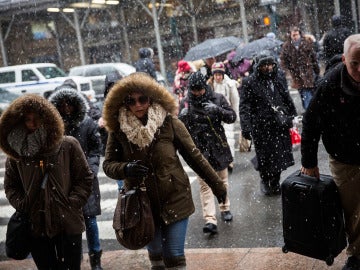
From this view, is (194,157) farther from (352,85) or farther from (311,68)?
(311,68)

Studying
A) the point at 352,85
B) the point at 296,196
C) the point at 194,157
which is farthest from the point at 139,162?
the point at 352,85

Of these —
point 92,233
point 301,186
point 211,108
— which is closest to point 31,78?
point 211,108

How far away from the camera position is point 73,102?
5.08m

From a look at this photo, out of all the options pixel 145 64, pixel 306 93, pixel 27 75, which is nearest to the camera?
pixel 306 93

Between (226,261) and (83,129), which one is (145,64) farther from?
(226,261)

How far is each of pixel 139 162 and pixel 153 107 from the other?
42 centimetres

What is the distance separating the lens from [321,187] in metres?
4.00

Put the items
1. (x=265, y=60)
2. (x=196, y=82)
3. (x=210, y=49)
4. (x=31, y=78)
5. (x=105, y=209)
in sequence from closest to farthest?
1. (x=196, y=82)
2. (x=265, y=60)
3. (x=105, y=209)
4. (x=210, y=49)
5. (x=31, y=78)

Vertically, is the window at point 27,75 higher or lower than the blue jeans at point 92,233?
higher

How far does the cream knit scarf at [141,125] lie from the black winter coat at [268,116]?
116 inches

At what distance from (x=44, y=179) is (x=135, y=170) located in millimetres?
679

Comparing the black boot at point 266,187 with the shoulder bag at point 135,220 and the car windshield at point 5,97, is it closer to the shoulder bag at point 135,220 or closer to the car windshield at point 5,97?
the shoulder bag at point 135,220

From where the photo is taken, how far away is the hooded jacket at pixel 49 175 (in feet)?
13.1

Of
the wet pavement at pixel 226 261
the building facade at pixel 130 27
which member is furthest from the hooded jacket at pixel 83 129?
the building facade at pixel 130 27
